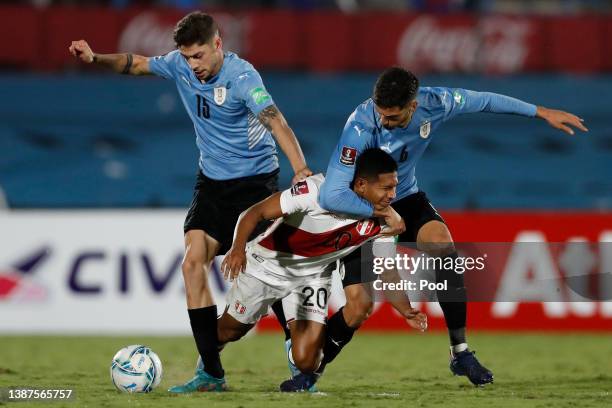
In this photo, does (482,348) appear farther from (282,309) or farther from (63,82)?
(63,82)

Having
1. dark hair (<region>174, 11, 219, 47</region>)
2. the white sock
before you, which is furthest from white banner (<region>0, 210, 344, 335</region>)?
dark hair (<region>174, 11, 219, 47</region>)

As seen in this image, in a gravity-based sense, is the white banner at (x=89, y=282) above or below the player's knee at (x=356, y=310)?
below

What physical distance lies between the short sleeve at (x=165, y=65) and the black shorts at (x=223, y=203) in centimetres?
71

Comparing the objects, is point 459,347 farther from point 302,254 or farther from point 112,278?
point 112,278

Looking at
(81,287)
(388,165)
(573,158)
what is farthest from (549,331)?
(388,165)

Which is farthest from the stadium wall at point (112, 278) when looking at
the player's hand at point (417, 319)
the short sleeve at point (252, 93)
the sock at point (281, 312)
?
the player's hand at point (417, 319)

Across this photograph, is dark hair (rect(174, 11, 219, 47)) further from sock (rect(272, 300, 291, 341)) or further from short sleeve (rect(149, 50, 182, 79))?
sock (rect(272, 300, 291, 341))

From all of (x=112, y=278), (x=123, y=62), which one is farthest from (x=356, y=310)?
(x=112, y=278)

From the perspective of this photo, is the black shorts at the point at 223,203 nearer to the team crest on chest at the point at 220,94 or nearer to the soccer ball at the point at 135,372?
the team crest on chest at the point at 220,94

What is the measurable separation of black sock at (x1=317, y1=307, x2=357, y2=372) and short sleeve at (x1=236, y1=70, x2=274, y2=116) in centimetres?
140

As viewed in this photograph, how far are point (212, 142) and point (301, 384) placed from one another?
1604 millimetres

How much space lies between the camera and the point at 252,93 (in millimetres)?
6703

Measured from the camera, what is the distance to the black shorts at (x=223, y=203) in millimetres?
6984

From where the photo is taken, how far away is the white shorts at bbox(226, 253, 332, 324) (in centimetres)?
690
